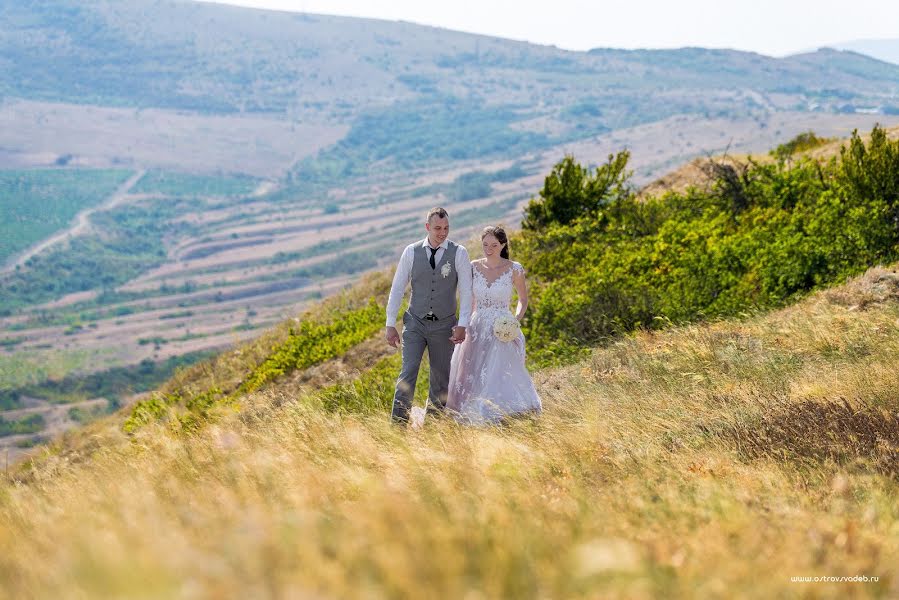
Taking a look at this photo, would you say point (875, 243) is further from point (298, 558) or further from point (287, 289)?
point (287, 289)

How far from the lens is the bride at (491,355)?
694 cm

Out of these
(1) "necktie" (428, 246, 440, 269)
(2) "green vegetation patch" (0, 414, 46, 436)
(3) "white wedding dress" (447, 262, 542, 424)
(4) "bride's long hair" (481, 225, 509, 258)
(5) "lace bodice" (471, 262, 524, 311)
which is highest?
(4) "bride's long hair" (481, 225, 509, 258)

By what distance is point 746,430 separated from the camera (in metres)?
4.84

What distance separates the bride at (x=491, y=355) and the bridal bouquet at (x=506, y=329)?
0.8 inches

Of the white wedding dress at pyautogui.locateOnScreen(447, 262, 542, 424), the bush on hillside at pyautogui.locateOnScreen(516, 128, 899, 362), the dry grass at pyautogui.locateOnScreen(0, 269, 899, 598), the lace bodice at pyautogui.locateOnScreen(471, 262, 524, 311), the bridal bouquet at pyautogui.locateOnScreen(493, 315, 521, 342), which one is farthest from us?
the bush on hillside at pyautogui.locateOnScreen(516, 128, 899, 362)

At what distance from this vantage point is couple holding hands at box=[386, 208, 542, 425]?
22.7ft

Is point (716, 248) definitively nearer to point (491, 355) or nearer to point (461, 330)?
point (491, 355)

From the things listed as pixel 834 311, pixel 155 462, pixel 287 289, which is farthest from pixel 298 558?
pixel 287 289

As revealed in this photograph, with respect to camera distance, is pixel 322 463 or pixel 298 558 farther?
pixel 322 463

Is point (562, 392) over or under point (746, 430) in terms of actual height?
under

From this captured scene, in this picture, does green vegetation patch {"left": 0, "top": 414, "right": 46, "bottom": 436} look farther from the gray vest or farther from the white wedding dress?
the gray vest

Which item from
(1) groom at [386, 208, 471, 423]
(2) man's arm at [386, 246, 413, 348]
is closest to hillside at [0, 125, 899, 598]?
(1) groom at [386, 208, 471, 423]

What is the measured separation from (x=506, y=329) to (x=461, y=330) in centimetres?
46

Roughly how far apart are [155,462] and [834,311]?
755 centimetres
